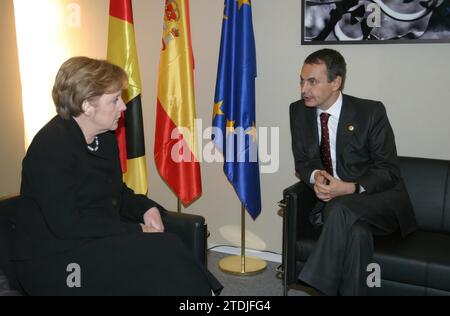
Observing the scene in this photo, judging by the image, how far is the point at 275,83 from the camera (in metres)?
3.63

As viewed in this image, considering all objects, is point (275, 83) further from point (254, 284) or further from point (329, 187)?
point (254, 284)

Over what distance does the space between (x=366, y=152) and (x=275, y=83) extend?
941 mm

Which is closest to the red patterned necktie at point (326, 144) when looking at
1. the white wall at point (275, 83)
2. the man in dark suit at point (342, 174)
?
the man in dark suit at point (342, 174)

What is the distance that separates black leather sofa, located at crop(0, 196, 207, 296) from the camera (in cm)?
221

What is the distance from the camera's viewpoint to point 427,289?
8.27 feet

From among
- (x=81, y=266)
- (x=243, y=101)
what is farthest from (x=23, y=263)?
(x=243, y=101)

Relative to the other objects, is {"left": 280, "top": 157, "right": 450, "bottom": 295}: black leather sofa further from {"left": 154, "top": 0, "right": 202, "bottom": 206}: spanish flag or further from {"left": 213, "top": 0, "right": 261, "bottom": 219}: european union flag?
{"left": 154, "top": 0, "right": 202, "bottom": 206}: spanish flag

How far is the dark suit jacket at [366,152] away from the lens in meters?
2.88

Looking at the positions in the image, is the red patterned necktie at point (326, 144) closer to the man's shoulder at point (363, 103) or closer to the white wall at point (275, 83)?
the man's shoulder at point (363, 103)

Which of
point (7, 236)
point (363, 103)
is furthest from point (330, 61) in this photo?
point (7, 236)

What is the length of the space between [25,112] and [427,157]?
3372 millimetres

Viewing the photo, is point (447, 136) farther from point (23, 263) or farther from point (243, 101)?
point (23, 263)

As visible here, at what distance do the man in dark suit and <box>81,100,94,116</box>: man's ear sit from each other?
1.32 m

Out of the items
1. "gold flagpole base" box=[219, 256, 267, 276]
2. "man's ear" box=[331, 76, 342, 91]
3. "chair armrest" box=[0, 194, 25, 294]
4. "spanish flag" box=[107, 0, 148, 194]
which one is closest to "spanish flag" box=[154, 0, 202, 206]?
"spanish flag" box=[107, 0, 148, 194]
